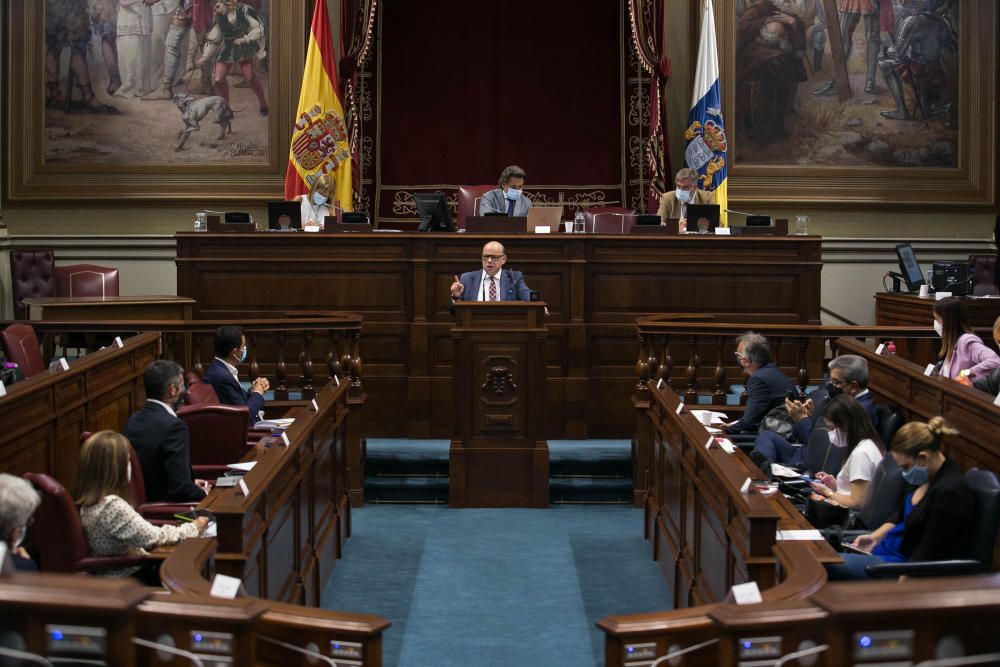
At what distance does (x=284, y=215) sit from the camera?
9.97 meters

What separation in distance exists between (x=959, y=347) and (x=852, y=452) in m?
2.19

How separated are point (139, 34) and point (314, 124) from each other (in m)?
2.24

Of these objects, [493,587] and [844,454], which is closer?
[844,454]

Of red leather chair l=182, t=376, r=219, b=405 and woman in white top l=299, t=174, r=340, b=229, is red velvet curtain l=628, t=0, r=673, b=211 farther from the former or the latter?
red leather chair l=182, t=376, r=219, b=405

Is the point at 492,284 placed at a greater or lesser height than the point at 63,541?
greater

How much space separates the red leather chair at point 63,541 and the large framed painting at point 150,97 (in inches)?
335

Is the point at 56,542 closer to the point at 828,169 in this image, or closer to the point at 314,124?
the point at 314,124

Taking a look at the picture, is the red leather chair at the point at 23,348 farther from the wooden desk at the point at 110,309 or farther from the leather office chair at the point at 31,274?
the leather office chair at the point at 31,274

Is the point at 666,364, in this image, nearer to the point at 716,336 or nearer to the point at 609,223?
the point at 716,336

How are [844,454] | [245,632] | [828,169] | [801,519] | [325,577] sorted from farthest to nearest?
[828,169] < [325,577] < [844,454] < [801,519] < [245,632]

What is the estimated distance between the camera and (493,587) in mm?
6578

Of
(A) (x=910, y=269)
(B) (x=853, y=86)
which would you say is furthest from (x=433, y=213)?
(B) (x=853, y=86)

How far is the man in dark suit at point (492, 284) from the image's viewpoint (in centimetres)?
881

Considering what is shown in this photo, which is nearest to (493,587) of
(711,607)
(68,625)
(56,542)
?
(56,542)
